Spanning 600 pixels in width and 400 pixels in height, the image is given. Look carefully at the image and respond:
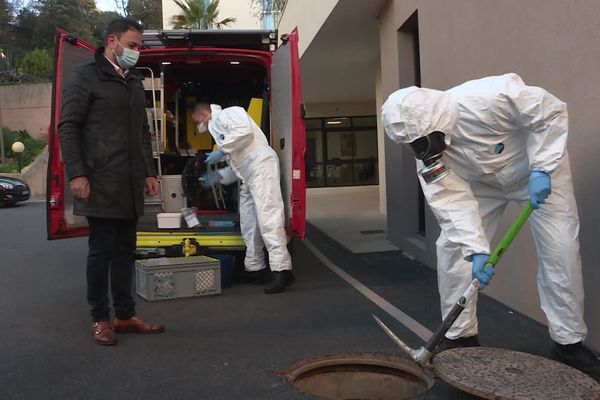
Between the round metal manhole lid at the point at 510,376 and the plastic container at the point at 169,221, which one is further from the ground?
the plastic container at the point at 169,221

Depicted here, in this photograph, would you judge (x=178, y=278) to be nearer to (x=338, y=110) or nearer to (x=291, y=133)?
(x=291, y=133)

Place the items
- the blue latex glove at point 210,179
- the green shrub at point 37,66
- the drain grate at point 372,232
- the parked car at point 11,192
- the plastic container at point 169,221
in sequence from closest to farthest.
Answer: the plastic container at point 169,221, the blue latex glove at point 210,179, the drain grate at point 372,232, the parked car at point 11,192, the green shrub at point 37,66

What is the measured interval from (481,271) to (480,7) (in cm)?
293

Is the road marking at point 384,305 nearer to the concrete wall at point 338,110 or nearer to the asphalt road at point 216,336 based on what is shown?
the asphalt road at point 216,336

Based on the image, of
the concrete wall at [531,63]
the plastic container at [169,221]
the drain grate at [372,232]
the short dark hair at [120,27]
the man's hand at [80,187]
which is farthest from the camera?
the drain grate at [372,232]

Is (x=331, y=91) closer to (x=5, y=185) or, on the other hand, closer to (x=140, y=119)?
(x=5, y=185)

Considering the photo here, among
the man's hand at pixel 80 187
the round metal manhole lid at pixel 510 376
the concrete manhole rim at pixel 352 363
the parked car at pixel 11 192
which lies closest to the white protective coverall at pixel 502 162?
the round metal manhole lid at pixel 510 376

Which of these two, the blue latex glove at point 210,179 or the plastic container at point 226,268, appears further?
the blue latex glove at point 210,179

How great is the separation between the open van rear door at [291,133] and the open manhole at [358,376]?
212 centimetres

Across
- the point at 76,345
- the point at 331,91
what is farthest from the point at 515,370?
the point at 331,91

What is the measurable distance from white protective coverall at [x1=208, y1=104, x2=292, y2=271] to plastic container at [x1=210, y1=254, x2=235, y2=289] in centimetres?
45

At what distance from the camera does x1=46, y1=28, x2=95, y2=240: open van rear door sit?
17.5 feet

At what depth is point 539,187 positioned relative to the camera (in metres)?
3.15

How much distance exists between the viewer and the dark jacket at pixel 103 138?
405cm
